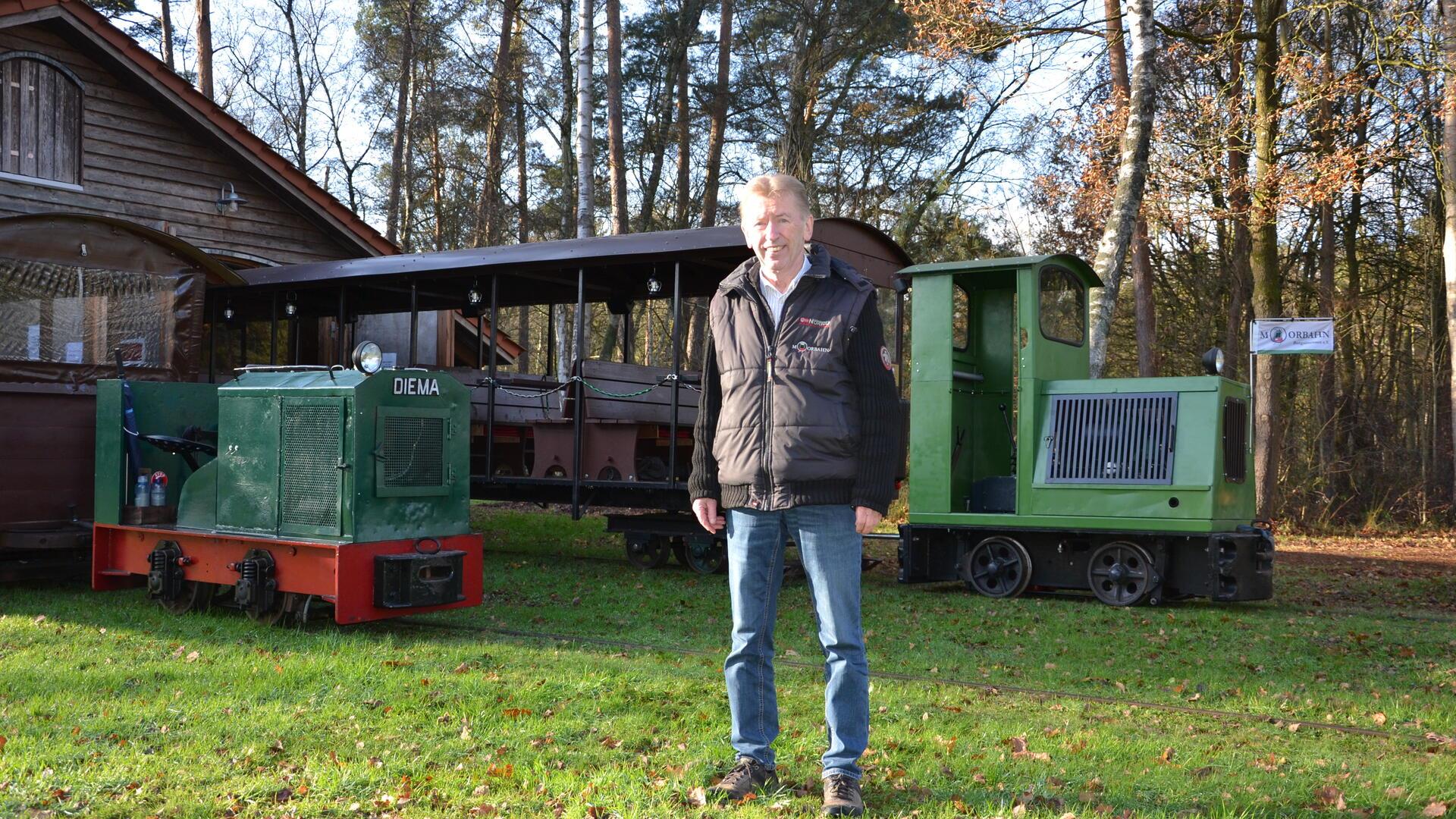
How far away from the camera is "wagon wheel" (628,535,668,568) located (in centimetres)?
1155

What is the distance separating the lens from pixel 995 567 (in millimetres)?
9867

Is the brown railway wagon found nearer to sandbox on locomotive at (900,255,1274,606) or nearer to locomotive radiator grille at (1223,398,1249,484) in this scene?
sandbox on locomotive at (900,255,1274,606)

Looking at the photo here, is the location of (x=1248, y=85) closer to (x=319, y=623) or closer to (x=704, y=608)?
(x=704, y=608)

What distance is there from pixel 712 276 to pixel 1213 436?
4.80 meters

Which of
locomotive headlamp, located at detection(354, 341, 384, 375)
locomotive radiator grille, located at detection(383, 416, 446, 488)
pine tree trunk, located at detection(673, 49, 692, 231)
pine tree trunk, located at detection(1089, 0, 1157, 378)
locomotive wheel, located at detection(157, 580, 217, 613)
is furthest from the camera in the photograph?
pine tree trunk, located at detection(673, 49, 692, 231)

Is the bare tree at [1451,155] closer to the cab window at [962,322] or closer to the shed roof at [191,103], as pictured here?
the cab window at [962,322]

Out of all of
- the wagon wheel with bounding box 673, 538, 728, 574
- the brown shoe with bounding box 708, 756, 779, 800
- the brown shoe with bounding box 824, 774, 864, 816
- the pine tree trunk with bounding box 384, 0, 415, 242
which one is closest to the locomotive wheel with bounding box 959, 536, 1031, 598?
the wagon wheel with bounding box 673, 538, 728, 574

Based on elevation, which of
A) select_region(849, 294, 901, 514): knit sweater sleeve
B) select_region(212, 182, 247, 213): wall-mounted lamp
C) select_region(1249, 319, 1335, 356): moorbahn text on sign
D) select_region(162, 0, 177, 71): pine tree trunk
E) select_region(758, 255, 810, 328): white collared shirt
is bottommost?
select_region(849, 294, 901, 514): knit sweater sleeve

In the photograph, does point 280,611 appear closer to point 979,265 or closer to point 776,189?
point 776,189

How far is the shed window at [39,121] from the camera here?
13.2 m

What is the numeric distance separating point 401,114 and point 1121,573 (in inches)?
861

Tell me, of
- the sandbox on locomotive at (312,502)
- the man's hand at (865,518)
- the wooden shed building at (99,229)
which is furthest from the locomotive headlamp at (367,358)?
the man's hand at (865,518)

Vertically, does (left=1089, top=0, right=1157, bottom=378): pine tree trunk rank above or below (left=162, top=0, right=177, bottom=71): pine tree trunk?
below

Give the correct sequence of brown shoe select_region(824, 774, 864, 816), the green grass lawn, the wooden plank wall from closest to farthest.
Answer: brown shoe select_region(824, 774, 864, 816), the green grass lawn, the wooden plank wall
